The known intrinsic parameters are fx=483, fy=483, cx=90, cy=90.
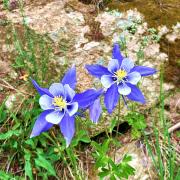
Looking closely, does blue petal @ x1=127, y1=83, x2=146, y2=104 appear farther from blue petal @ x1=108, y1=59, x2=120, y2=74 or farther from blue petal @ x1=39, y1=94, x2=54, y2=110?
blue petal @ x1=39, y1=94, x2=54, y2=110

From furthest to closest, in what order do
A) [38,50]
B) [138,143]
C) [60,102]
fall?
[38,50], [138,143], [60,102]

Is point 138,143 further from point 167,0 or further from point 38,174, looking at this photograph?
point 167,0

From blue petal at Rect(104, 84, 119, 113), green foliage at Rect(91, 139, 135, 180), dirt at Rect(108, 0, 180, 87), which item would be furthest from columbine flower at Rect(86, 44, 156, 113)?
dirt at Rect(108, 0, 180, 87)

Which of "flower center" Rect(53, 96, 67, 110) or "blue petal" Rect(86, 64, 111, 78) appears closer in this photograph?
"flower center" Rect(53, 96, 67, 110)

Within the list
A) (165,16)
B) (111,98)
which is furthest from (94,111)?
(165,16)

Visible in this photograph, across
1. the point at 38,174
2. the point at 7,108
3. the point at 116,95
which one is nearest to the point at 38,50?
the point at 7,108

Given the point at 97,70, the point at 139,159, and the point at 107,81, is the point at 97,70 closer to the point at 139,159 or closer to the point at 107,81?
the point at 107,81

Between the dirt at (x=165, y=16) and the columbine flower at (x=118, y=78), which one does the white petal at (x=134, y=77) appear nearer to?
the columbine flower at (x=118, y=78)
